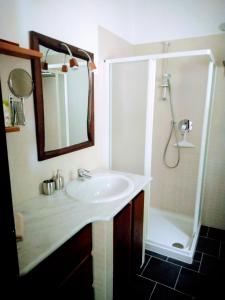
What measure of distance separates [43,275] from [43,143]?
0.83 metres

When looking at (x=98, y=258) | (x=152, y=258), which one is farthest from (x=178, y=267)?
(x=98, y=258)

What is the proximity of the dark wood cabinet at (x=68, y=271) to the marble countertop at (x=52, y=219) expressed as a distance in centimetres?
5

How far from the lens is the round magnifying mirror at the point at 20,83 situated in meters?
1.25

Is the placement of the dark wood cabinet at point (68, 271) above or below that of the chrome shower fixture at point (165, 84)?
below

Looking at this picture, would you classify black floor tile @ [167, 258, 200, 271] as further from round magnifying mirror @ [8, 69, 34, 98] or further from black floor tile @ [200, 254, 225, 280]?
round magnifying mirror @ [8, 69, 34, 98]

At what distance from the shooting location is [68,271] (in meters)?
1.11

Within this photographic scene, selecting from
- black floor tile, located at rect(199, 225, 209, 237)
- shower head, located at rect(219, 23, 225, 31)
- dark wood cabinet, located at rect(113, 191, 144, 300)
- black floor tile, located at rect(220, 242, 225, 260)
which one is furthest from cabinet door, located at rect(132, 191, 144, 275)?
shower head, located at rect(219, 23, 225, 31)

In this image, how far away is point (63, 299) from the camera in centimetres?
109

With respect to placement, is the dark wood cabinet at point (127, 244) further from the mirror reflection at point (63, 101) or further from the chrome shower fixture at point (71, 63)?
the chrome shower fixture at point (71, 63)

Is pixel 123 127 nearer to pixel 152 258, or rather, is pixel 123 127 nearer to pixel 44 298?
pixel 152 258

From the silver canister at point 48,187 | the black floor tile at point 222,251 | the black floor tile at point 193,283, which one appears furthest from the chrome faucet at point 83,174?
the black floor tile at point 222,251

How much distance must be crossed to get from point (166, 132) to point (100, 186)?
129 cm

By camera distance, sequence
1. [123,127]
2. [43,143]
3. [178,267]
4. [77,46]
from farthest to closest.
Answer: [123,127] → [178,267] → [77,46] → [43,143]

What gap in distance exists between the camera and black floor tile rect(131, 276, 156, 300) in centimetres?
173
